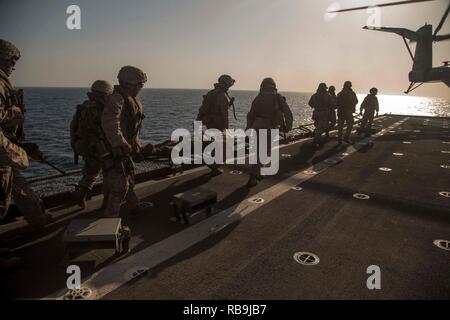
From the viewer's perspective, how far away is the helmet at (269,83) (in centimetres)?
732

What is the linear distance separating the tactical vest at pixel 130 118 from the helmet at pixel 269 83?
3776 mm

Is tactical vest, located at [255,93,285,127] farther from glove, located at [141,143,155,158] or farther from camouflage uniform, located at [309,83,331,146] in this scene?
camouflage uniform, located at [309,83,331,146]

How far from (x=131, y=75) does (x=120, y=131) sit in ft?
3.03

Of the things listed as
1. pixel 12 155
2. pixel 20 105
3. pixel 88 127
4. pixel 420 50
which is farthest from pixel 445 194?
pixel 420 50

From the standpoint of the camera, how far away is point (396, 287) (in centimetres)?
338

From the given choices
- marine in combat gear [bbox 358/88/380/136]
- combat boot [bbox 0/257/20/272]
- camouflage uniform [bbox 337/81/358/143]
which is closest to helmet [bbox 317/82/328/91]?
camouflage uniform [bbox 337/81/358/143]

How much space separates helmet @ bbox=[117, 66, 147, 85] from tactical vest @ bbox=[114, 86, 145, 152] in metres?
0.19

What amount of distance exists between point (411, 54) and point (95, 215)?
40383 millimetres

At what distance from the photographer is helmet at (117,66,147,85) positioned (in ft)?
14.2

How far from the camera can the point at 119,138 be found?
13.7 ft

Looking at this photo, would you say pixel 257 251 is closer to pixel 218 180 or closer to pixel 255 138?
pixel 218 180

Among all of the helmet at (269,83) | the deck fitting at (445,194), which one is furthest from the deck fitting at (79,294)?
the deck fitting at (445,194)

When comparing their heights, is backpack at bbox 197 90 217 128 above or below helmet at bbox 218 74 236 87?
below
